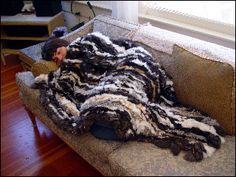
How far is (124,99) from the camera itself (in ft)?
4.16

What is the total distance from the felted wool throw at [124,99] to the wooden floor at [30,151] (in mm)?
273

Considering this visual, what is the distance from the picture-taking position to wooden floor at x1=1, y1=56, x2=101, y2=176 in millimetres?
1421

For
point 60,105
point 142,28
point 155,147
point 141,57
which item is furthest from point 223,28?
point 60,105

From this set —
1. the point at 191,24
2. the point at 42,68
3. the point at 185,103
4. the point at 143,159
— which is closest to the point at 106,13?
the point at 191,24

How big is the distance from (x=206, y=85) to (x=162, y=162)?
400 millimetres

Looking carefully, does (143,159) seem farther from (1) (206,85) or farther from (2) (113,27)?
(2) (113,27)

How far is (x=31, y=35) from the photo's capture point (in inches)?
110

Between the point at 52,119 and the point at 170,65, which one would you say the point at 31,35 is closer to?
the point at 52,119

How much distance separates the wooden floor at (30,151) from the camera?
4.66ft

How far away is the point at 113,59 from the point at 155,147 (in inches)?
23.6

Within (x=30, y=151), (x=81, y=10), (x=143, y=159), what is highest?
(x=81, y=10)

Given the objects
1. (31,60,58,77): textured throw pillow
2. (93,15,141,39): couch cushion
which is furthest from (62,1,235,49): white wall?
(31,60,58,77): textured throw pillow

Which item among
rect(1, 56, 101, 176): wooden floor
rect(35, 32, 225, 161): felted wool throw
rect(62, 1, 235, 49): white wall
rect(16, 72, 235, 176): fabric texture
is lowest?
rect(1, 56, 101, 176): wooden floor

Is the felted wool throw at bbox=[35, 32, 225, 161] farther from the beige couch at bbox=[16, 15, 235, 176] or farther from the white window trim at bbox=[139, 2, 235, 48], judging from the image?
the white window trim at bbox=[139, 2, 235, 48]
